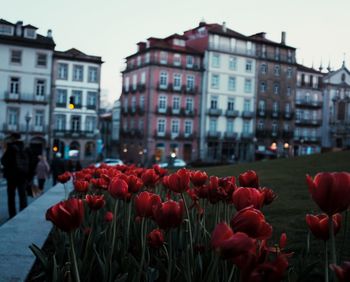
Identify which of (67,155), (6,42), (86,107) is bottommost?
(67,155)

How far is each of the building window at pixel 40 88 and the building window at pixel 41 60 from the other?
5.08ft

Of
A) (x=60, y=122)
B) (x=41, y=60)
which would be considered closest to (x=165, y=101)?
(x=60, y=122)

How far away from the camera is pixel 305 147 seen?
6431 centimetres

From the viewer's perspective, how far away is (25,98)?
4459 cm

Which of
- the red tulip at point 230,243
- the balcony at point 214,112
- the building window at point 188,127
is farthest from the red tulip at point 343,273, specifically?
the balcony at point 214,112

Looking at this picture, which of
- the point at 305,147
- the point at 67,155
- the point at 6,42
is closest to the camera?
the point at 6,42

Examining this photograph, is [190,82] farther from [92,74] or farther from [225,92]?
[92,74]

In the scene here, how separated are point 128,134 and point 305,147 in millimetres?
25093

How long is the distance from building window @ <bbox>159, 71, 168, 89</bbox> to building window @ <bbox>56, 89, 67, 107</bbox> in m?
10.9

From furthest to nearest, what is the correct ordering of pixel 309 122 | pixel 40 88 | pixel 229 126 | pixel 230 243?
pixel 309 122 < pixel 229 126 < pixel 40 88 < pixel 230 243

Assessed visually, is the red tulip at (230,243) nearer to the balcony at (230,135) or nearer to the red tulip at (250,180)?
the red tulip at (250,180)

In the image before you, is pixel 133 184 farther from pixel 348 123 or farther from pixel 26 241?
pixel 348 123

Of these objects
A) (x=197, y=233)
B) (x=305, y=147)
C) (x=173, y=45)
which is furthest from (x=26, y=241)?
(x=305, y=147)

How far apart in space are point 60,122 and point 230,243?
4703cm
